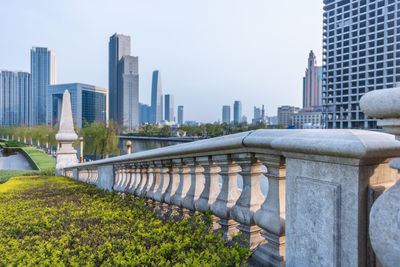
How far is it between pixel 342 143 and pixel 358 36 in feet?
335

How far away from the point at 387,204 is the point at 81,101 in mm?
114176

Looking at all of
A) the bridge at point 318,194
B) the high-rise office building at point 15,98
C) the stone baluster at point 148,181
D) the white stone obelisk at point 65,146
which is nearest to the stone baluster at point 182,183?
the bridge at point 318,194

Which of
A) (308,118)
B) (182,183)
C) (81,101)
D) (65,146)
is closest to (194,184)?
(182,183)

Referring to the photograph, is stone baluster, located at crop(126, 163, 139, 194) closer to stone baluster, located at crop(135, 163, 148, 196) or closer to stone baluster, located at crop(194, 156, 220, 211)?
stone baluster, located at crop(135, 163, 148, 196)

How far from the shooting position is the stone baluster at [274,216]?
7.27 feet

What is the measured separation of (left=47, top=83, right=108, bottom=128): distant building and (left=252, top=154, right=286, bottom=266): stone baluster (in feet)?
340

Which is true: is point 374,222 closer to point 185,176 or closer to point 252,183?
point 252,183

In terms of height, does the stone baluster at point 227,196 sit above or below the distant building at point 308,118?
below

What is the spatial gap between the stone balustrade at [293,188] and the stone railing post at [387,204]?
0.57 ft

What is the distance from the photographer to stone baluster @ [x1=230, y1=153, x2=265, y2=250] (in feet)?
8.32

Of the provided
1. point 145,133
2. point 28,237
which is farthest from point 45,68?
point 28,237

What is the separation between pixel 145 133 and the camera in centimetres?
12412

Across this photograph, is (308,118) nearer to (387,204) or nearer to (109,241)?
(109,241)

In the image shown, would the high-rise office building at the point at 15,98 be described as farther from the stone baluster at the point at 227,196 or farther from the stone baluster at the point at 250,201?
the stone baluster at the point at 250,201
